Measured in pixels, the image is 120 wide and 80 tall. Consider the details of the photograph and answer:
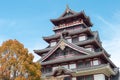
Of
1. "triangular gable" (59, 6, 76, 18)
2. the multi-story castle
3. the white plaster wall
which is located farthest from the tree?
"triangular gable" (59, 6, 76, 18)

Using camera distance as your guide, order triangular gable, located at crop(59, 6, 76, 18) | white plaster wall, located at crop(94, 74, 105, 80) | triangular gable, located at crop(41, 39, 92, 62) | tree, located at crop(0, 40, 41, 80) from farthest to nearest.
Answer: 1. triangular gable, located at crop(59, 6, 76, 18)
2. triangular gable, located at crop(41, 39, 92, 62)
3. white plaster wall, located at crop(94, 74, 105, 80)
4. tree, located at crop(0, 40, 41, 80)

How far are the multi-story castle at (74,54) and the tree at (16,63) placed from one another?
891cm

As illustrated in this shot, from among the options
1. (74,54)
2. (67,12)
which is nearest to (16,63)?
(74,54)

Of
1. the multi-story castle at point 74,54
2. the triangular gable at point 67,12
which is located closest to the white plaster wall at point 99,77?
the multi-story castle at point 74,54

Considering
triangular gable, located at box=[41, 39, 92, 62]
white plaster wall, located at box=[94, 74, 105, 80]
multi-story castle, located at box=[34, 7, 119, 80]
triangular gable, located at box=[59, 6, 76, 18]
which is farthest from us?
triangular gable, located at box=[59, 6, 76, 18]

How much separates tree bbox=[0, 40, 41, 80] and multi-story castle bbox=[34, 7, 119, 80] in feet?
29.2

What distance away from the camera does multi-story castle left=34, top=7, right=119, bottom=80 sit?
3409 cm

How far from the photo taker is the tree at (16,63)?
68.4ft

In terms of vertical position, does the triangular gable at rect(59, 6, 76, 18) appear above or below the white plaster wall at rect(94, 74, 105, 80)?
above

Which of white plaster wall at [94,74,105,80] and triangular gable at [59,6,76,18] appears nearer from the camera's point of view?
white plaster wall at [94,74,105,80]

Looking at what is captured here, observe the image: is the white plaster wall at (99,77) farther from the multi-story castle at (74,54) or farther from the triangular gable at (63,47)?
the triangular gable at (63,47)

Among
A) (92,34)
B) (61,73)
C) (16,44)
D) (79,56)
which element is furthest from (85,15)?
(16,44)

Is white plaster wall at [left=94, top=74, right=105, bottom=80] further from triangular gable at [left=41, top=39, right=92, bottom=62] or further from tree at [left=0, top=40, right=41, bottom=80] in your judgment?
tree at [left=0, top=40, right=41, bottom=80]

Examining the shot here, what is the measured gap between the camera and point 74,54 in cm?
3688
